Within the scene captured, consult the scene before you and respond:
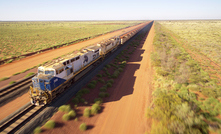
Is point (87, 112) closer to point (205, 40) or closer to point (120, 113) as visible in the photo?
point (120, 113)

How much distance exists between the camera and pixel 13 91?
585 inches

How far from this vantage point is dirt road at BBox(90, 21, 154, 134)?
9.83 metres

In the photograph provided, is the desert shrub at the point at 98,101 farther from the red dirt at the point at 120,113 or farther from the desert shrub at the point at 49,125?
the desert shrub at the point at 49,125

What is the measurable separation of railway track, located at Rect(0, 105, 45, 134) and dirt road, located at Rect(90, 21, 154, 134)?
620 cm

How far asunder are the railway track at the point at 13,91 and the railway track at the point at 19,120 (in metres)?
4.03

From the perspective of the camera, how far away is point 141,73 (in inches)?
820

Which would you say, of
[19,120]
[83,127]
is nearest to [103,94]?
[83,127]

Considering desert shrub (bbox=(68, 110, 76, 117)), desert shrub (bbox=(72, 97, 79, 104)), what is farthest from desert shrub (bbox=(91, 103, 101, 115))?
desert shrub (bbox=(72, 97, 79, 104))

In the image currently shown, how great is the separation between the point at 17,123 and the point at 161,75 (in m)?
19.8

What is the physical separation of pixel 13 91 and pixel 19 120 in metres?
6.76

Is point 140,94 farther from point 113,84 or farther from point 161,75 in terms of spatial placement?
point 161,75

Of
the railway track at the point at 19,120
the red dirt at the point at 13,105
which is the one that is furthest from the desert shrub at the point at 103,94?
the red dirt at the point at 13,105

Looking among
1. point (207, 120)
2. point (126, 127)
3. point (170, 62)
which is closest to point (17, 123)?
point (126, 127)

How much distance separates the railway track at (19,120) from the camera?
9.31 meters
